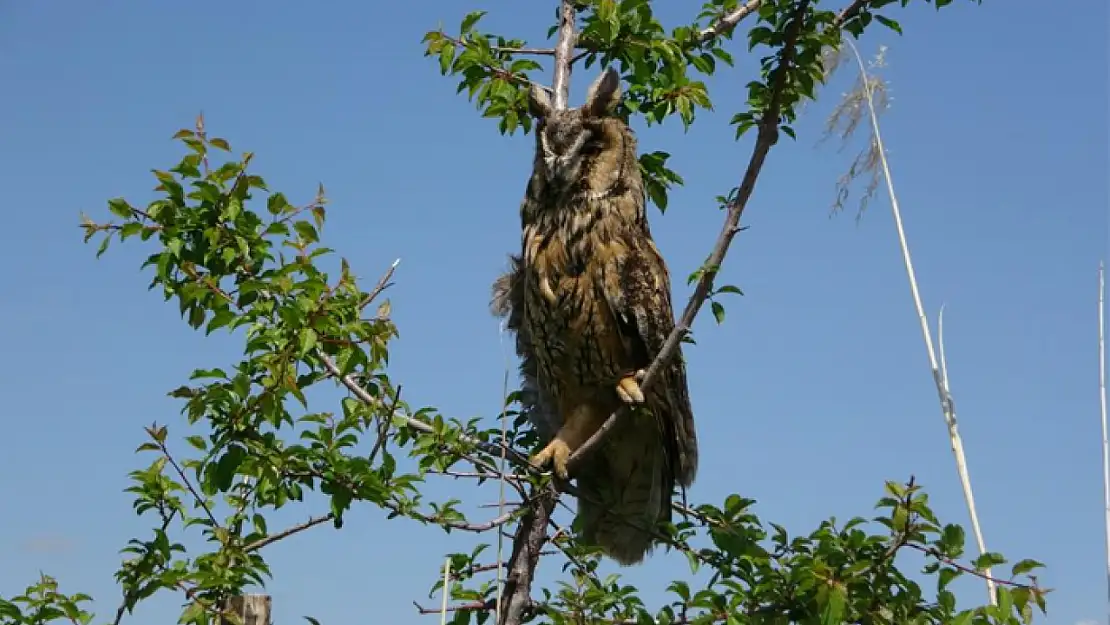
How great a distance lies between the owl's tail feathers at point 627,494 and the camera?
313cm

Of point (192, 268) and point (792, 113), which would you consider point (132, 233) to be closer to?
point (192, 268)

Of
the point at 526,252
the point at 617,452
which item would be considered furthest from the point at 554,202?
the point at 617,452

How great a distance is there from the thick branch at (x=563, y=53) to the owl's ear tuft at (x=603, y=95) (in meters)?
0.11

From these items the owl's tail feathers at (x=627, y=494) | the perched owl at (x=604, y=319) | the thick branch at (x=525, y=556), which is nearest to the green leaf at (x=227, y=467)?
the thick branch at (x=525, y=556)

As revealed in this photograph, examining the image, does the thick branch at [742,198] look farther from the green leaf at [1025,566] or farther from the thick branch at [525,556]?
the green leaf at [1025,566]

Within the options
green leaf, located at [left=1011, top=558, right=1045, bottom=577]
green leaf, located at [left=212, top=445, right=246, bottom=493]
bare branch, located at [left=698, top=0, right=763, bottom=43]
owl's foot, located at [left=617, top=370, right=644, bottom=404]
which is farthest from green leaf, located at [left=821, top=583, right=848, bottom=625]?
bare branch, located at [left=698, top=0, right=763, bottom=43]

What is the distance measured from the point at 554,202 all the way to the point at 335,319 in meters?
1.23

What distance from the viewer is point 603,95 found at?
10.2 feet

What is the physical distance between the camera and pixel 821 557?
2158mm

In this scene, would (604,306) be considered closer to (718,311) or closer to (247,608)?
(718,311)

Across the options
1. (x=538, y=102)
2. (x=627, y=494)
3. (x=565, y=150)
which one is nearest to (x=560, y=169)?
(x=565, y=150)

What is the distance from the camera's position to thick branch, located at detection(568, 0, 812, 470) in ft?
8.04

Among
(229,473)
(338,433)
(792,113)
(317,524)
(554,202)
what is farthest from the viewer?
(554,202)

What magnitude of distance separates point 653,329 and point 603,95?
2.12 feet
